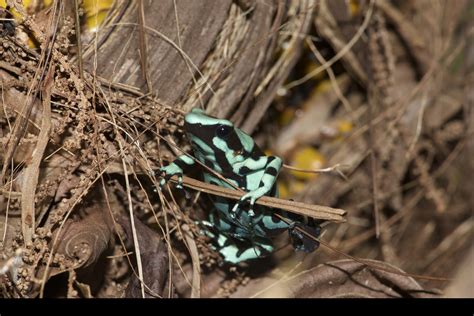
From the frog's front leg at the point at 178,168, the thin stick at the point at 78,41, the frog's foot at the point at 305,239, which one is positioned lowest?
the frog's foot at the point at 305,239

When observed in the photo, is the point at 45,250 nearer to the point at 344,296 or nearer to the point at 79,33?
the point at 79,33

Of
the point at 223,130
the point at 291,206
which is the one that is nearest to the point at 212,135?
the point at 223,130

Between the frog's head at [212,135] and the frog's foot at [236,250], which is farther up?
the frog's head at [212,135]

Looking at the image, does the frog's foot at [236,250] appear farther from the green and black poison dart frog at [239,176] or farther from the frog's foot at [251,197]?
the frog's foot at [251,197]

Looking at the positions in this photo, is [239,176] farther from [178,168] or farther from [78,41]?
[78,41]

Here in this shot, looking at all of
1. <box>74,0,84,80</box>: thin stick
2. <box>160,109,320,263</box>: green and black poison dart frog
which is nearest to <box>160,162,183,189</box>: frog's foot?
<box>160,109,320,263</box>: green and black poison dart frog

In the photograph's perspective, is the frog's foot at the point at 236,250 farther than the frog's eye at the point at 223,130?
Yes

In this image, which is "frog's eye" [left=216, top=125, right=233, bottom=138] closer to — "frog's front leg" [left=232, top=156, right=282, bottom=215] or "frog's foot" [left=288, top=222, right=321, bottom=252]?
Result: "frog's front leg" [left=232, top=156, right=282, bottom=215]

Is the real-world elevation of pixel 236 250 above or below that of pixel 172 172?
below

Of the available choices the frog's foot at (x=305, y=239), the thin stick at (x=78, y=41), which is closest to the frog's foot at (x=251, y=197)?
the frog's foot at (x=305, y=239)
